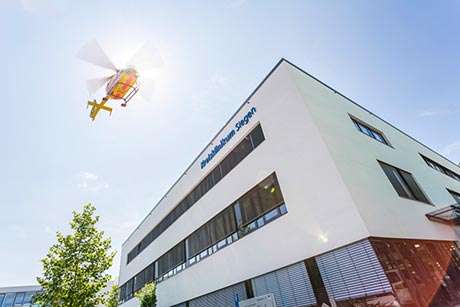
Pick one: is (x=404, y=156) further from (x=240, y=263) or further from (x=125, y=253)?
(x=125, y=253)

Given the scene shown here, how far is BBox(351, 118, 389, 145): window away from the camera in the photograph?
11530 millimetres

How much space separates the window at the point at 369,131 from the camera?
1153 cm

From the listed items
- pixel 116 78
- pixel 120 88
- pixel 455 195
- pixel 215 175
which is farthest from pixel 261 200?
pixel 455 195

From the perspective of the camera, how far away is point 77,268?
14602mm

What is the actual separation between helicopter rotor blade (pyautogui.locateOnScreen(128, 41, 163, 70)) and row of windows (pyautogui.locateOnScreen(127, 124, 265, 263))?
6202 millimetres

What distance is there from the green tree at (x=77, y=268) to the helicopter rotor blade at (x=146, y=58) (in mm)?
11909

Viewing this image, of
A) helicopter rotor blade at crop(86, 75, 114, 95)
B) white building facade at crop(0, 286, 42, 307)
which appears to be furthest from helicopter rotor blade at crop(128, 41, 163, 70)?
white building facade at crop(0, 286, 42, 307)

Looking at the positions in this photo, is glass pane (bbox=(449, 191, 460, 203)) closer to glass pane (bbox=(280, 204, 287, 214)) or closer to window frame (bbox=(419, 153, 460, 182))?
window frame (bbox=(419, 153, 460, 182))

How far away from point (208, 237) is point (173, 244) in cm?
487

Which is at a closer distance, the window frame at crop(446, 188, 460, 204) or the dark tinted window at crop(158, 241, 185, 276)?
the window frame at crop(446, 188, 460, 204)

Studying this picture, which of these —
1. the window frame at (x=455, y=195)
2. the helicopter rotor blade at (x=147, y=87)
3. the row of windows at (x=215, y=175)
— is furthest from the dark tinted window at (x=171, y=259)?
the window frame at (x=455, y=195)

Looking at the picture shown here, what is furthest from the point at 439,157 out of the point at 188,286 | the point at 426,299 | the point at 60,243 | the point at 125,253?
the point at 125,253

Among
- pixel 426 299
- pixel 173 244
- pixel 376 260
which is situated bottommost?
pixel 426 299

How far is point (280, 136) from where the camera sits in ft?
30.4
